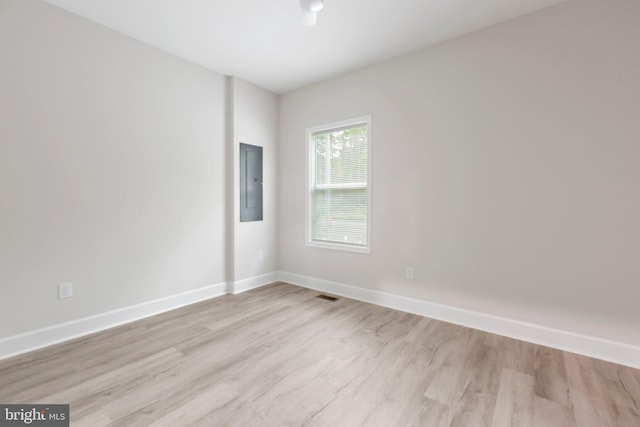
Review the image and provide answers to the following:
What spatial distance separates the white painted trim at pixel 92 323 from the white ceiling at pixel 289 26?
8.55ft

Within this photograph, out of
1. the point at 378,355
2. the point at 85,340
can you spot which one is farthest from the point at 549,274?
the point at 85,340

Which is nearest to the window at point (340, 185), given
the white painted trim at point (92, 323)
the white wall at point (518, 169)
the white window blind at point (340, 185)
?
the white window blind at point (340, 185)

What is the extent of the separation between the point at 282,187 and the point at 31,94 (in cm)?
264

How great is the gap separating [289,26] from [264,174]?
1.90 m

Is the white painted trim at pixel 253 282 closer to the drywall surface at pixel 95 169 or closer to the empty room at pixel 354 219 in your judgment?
the empty room at pixel 354 219

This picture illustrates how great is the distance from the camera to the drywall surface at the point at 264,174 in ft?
11.7

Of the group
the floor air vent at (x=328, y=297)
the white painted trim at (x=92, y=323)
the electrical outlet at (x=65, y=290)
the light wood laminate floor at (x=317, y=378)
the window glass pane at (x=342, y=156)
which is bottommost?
the light wood laminate floor at (x=317, y=378)

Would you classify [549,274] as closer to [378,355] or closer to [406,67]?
[378,355]

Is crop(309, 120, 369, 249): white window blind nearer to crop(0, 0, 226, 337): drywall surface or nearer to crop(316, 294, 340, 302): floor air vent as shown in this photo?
crop(316, 294, 340, 302): floor air vent

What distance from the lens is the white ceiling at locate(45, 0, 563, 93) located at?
2.24m

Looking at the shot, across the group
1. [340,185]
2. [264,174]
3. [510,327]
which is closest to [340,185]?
[340,185]

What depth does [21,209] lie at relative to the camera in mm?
2121

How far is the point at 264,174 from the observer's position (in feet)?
13.0

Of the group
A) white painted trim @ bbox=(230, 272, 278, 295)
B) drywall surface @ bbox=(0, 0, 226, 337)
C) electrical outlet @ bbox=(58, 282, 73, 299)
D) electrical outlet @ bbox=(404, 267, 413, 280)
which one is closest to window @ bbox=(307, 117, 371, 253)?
electrical outlet @ bbox=(404, 267, 413, 280)
